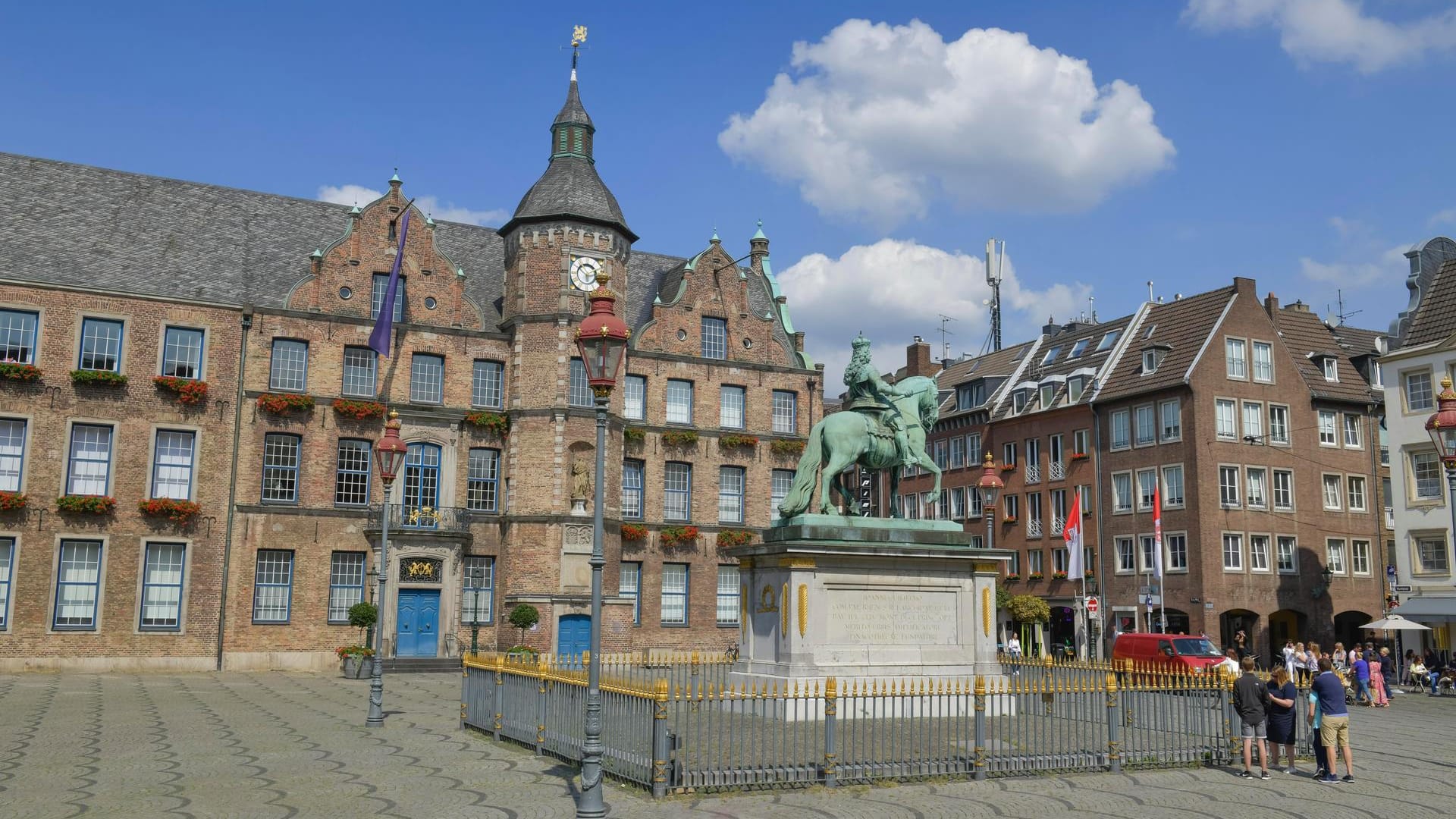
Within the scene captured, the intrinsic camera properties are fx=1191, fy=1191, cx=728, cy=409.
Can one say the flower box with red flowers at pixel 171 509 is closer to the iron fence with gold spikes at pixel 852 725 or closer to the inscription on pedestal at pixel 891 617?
the iron fence with gold spikes at pixel 852 725

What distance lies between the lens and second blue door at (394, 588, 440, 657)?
39562 millimetres

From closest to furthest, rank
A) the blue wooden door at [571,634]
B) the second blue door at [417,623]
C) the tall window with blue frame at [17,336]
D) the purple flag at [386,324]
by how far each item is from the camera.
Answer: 1. the tall window with blue frame at [17,336]
2. the second blue door at [417,623]
3. the purple flag at [386,324]
4. the blue wooden door at [571,634]

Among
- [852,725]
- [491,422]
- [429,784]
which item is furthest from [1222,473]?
[429,784]

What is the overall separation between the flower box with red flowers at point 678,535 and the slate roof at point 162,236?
834 cm

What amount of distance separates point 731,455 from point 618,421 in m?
5.31

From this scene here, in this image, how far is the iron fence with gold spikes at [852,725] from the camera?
45.2 feet

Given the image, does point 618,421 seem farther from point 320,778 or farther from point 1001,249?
point 1001,249

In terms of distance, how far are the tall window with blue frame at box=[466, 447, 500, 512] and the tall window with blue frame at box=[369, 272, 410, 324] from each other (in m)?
5.48

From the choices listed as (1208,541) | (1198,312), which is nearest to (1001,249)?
(1198,312)

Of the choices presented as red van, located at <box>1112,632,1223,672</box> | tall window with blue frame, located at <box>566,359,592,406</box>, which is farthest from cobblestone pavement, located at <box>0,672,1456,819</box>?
tall window with blue frame, located at <box>566,359,592,406</box>

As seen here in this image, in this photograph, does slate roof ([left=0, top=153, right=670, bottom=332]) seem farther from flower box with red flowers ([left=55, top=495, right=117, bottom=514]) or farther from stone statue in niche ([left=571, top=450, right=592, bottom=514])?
flower box with red flowers ([left=55, top=495, right=117, bottom=514])

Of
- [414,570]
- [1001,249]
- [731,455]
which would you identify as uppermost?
[1001,249]

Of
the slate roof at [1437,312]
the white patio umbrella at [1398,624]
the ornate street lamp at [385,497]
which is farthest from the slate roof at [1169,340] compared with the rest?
the ornate street lamp at [385,497]

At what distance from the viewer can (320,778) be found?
14.7 m
